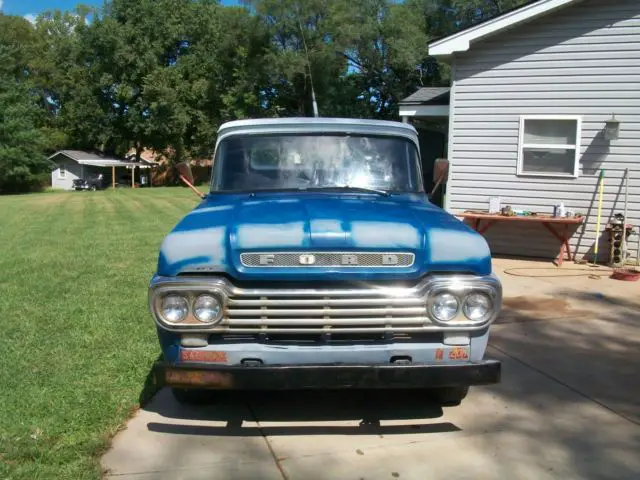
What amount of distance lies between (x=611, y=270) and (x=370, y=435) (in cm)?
690

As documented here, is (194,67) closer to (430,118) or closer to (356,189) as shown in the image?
(430,118)

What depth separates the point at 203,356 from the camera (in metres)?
3.43

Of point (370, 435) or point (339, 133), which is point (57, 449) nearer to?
point (370, 435)

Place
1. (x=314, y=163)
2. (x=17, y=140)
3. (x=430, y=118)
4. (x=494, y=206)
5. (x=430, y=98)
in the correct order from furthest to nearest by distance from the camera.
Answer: (x=17, y=140)
(x=430, y=118)
(x=430, y=98)
(x=494, y=206)
(x=314, y=163)

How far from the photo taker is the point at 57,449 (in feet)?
11.6

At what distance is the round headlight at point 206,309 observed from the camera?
3357mm

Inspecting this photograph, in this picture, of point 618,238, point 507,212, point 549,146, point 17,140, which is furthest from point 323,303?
point 17,140

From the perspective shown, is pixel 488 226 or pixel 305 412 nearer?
pixel 305 412

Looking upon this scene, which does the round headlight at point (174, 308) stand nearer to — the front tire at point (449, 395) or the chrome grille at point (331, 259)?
the chrome grille at point (331, 259)

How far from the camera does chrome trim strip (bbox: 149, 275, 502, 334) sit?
11.0 feet

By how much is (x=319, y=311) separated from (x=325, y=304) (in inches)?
2.0

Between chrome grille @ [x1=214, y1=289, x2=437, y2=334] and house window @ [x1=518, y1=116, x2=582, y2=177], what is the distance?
25.3 ft

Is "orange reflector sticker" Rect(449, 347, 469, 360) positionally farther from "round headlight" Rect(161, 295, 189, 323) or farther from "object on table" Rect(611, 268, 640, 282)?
"object on table" Rect(611, 268, 640, 282)

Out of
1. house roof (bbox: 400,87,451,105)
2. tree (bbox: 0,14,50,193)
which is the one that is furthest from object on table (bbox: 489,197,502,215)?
tree (bbox: 0,14,50,193)
